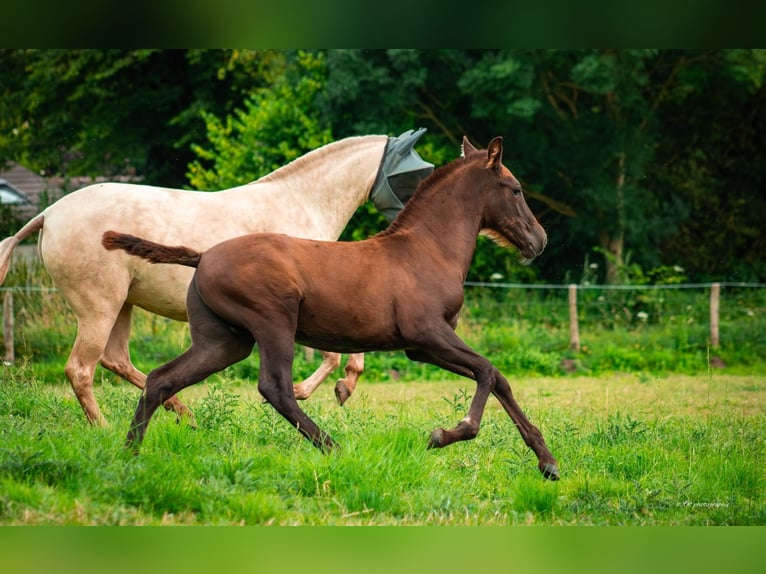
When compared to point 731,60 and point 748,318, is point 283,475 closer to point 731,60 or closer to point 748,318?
point 748,318

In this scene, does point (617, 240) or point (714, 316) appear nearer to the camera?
point (714, 316)

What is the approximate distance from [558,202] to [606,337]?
399cm

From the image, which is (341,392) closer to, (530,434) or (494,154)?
(530,434)

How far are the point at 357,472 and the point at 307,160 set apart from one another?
3380 millimetres

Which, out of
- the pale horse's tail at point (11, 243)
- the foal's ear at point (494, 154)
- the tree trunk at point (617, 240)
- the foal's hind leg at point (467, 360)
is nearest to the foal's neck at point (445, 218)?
the foal's ear at point (494, 154)

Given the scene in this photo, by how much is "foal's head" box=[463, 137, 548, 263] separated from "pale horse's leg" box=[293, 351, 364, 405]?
1882 mm

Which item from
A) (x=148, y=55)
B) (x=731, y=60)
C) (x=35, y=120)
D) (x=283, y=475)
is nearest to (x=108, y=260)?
(x=283, y=475)

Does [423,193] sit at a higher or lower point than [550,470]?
higher

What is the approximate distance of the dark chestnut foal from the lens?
19.1 ft

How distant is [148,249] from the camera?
18.9ft

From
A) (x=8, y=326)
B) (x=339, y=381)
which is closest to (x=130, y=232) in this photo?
(x=339, y=381)

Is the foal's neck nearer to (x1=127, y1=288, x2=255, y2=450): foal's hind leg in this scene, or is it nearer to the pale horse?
(x1=127, y1=288, x2=255, y2=450): foal's hind leg

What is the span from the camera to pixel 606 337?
15.0 m

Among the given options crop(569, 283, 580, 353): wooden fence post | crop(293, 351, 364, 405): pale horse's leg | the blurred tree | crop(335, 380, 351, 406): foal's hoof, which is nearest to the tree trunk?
crop(569, 283, 580, 353): wooden fence post
